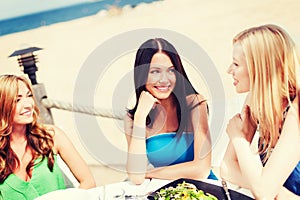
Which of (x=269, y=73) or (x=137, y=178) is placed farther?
(x=137, y=178)

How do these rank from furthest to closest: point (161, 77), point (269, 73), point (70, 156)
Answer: point (70, 156) → point (161, 77) → point (269, 73)

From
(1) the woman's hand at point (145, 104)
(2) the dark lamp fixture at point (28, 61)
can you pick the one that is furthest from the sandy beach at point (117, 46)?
(1) the woman's hand at point (145, 104)

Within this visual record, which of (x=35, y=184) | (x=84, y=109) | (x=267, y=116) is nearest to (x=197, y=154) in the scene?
(x=267, y=116)

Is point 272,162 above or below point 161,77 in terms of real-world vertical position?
below

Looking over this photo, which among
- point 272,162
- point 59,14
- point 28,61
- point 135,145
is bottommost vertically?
point 272,162

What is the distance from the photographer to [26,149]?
223cm

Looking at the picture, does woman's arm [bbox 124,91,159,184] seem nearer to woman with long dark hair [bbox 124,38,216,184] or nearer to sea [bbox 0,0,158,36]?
woman with long dark hair [bbox 124,38,216,184]

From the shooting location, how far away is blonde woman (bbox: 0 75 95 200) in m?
2.17

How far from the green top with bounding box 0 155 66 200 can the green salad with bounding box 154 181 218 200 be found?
55cm

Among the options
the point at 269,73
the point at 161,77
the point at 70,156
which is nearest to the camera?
the point at 269,73

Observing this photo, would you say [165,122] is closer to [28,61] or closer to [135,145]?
[135,145]

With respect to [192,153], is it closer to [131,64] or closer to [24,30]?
[131,64]

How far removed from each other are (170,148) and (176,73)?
40 cm

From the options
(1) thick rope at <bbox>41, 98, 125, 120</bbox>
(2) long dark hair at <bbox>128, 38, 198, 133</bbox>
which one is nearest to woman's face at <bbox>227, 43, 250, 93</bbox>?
(2) long dark hair at <bbox>128, 38, 198, 133</bbox>
